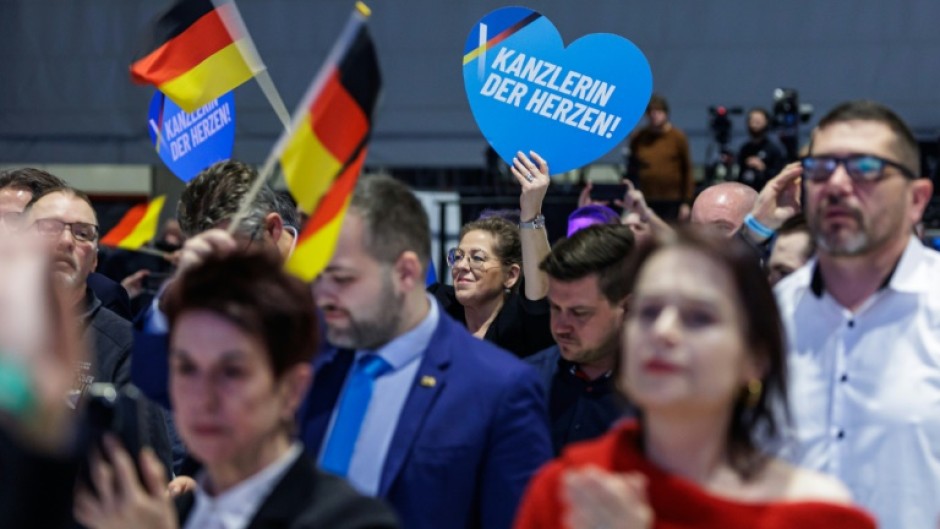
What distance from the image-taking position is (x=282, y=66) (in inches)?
520

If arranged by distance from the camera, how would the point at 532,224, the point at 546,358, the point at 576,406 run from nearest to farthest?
the point at 576,406 < the point at 546,358 < the point at 532,224

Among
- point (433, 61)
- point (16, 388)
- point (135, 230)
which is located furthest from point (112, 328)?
point (433, 61)

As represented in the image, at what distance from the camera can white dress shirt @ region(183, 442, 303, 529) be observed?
2711 millimetres

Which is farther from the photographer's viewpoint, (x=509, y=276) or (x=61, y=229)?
(x=509, y=276)

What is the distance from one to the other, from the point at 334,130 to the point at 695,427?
103 centimetres

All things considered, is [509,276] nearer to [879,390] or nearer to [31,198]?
[31,198]

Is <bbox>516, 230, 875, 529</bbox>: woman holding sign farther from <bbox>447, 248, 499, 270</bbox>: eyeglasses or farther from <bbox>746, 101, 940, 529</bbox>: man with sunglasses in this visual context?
<bbox>447, 248, 499, 270</bbox>: eyeglasses

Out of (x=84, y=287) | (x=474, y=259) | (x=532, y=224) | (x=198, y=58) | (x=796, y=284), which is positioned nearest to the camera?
Result: (x=796, y=284)

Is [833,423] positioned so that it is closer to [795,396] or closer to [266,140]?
[795,396]

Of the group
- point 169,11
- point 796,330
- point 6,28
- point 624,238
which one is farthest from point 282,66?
point 796,330

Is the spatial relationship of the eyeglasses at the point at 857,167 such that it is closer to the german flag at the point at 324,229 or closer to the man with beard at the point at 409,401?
the man with beard at the point at 409,401

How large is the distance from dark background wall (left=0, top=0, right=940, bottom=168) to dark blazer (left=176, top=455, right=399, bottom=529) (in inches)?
384

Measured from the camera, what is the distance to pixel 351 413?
338 centimetres

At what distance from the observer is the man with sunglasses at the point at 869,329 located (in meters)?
3.28
